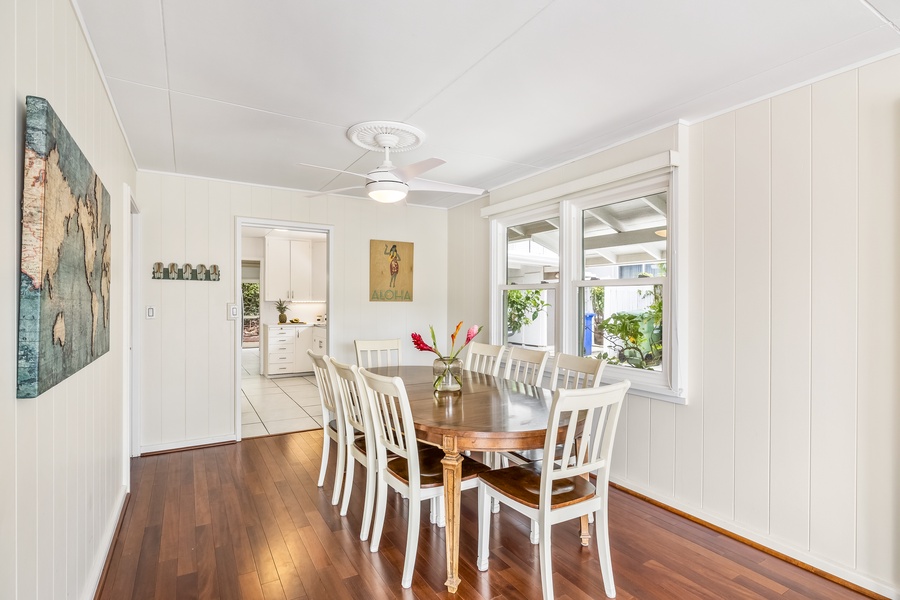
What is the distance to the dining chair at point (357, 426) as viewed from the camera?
99.6 inches

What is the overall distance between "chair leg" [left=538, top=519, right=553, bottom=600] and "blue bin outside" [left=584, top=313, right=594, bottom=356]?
6.22ft

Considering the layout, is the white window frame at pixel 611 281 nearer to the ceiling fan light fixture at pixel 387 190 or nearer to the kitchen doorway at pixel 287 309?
the ceiling fan light fixture at pixel 387 190

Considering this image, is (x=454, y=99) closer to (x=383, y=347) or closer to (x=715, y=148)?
(x=715, y=148)

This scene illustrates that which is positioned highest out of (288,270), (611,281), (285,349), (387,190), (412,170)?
(412,170)

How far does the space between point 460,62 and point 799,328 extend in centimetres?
212

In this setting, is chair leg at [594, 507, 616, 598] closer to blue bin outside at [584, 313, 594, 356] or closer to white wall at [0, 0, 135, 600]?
blue bin outside at [584, 313, 594, 356]

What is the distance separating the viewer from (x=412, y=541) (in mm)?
2189

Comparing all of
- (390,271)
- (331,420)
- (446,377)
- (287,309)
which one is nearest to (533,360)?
(446,377)

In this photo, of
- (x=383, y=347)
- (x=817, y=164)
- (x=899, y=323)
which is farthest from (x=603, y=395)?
(x=383, y=347)

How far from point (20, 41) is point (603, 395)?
2.14 meters

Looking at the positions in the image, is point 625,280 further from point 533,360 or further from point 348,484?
point 348,484

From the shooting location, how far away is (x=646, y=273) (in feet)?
10.6

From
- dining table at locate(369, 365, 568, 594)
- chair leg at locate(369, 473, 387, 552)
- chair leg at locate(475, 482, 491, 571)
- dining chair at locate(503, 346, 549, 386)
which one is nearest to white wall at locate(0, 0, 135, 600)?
chair leg at locate(369, 473, 387, 552)

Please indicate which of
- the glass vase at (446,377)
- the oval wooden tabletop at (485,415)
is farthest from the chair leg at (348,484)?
the glass vase at (446,377)
